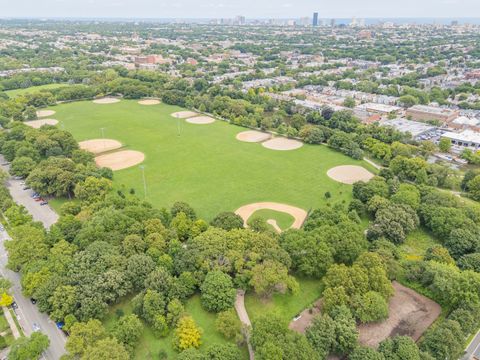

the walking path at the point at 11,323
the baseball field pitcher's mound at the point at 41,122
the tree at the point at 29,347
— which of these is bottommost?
the baseball field pitcher's mound at the point at 41,122

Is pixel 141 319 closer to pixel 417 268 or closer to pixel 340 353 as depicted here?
pixel 340 353

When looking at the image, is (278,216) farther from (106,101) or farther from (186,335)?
(106,101)

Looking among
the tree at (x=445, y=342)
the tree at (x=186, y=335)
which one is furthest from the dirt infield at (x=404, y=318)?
the tree at (x=186, y=335)

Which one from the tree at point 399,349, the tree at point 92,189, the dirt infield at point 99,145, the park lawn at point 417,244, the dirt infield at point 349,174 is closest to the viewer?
the tree at point 399,349

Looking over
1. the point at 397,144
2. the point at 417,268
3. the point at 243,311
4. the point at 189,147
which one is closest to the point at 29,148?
the point at 189,147

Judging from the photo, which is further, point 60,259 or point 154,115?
point 154,115

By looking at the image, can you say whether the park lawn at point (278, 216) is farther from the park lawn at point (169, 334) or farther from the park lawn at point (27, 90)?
the park lawn at point (27, 90)
